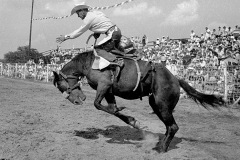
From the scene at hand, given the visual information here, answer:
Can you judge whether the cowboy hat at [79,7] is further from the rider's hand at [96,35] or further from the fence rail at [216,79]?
the fence rail at [216,79]

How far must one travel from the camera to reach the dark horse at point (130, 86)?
235 inches

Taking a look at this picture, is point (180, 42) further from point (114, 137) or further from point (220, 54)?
point (114, 137)

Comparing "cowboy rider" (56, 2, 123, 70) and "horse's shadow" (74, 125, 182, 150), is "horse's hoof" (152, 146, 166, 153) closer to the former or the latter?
"horse's shadow" (74, 125, 182, 150)

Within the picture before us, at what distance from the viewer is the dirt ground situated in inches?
213

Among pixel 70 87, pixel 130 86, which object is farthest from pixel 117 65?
pixel 70 87

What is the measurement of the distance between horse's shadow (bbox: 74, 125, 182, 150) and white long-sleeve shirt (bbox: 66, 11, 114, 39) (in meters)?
2.07

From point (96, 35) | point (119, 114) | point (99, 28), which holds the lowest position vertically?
point (119, 114)

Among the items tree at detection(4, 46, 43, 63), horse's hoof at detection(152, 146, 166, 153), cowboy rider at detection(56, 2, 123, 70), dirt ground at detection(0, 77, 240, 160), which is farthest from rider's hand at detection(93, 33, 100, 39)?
tree at detection(4, 46, 43, 63)

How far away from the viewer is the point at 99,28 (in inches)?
250

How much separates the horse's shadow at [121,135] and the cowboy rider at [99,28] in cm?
167

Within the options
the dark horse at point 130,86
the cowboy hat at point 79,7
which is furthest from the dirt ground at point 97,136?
the cowboy hat at point 79,7

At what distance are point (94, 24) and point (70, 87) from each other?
131 cm

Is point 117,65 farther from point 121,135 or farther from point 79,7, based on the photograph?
point 121,135

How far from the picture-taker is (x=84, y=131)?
714cm
